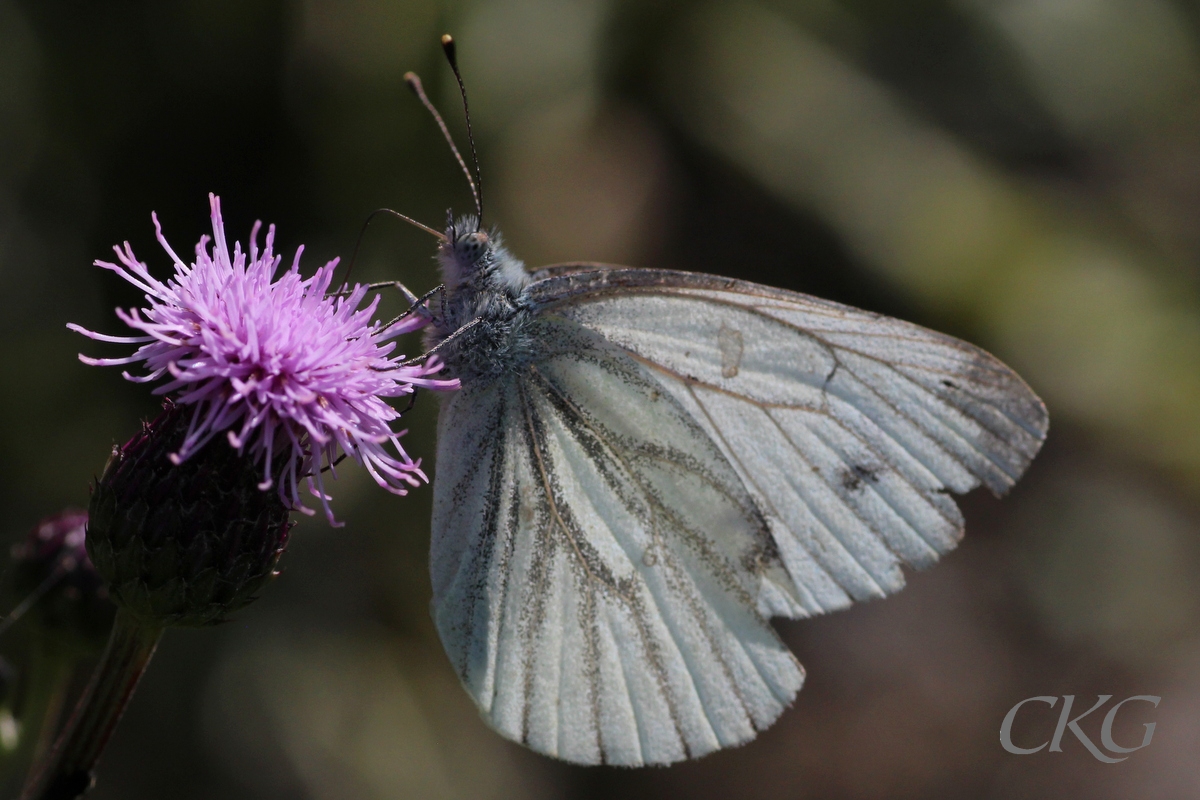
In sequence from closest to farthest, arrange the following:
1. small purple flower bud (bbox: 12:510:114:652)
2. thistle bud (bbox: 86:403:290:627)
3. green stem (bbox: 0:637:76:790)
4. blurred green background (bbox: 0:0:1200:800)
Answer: thistle bud (bbox: 86:403:290:627), green stem (bbox: 0:637:76:790), small purple flower bud (bbox: 12:510:114:652), blurred green background (bbox: 0:0:1200:800)

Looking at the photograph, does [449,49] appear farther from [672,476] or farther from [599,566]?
[599,566]

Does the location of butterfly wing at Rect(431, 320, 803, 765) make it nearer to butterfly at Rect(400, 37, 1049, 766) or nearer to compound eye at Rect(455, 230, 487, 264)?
butterfly at Rect(400, 37, 1049, 766)

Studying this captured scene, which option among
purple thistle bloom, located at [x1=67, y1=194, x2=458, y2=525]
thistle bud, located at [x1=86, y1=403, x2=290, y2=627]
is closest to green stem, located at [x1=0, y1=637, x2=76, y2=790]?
thistle bud, located at [x1=86, y1=403, x2=290, y2=627]

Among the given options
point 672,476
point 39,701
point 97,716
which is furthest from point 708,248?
point 97,716

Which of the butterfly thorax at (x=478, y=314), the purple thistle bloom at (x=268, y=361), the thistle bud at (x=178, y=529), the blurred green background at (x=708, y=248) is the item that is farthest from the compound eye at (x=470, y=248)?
the blurred green background at (x=708, y=248)

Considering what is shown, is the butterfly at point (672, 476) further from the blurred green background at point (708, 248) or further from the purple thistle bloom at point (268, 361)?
the blurred green background at point (708, 248)

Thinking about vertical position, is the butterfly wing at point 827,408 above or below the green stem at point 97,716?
above

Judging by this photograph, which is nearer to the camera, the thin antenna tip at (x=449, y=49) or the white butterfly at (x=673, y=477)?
the white butterfly at (x=673, y=477)
